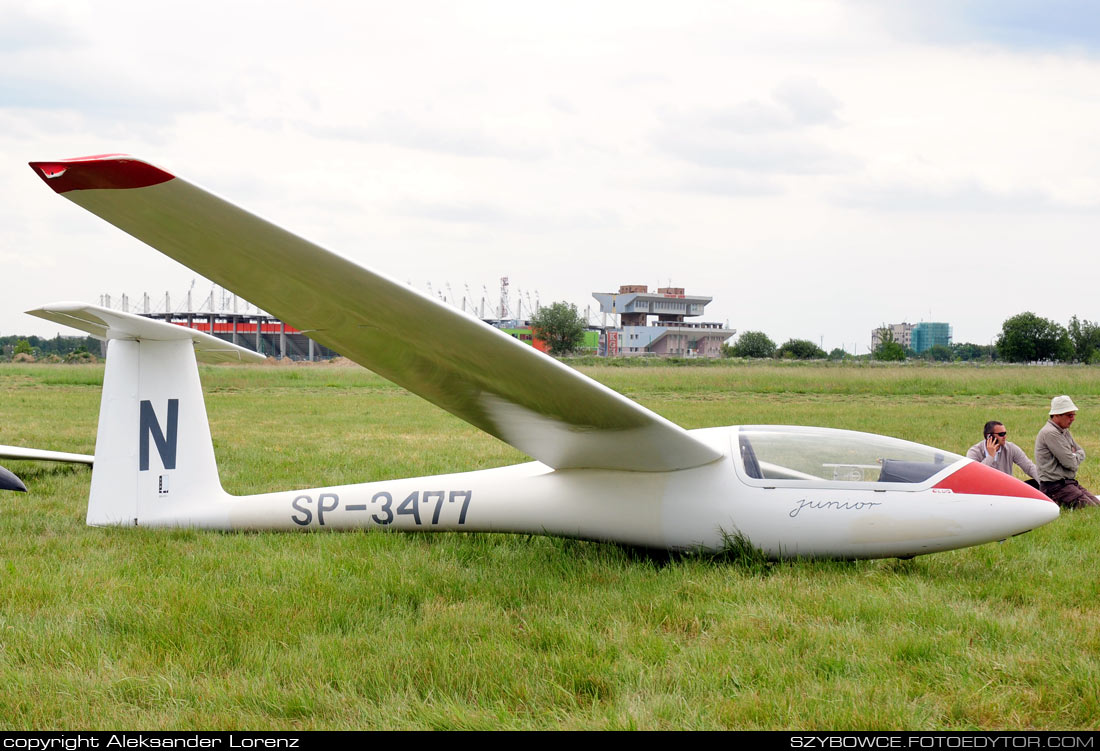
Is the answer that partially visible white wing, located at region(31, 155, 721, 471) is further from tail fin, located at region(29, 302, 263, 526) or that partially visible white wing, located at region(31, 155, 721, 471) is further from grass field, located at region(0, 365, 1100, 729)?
tail fin, located at region(29, 302, 263, 526)

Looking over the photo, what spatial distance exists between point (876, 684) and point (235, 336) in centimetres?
9396

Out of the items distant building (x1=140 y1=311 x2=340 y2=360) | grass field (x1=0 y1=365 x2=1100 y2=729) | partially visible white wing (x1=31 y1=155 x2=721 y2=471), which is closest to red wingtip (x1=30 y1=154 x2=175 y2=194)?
partially visible white wing (x1=31 y1=155 x2=721 y2=471)

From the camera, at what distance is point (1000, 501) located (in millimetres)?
5199

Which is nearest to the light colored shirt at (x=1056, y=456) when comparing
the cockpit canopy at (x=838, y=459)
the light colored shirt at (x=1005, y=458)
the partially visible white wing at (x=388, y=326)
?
the light colored shirt at (x=1005, y=458)

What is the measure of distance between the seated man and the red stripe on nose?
10.0 ft

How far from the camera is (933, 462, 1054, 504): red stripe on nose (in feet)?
17.2

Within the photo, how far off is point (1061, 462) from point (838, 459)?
4148 millimetres

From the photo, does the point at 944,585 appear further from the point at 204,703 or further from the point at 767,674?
the point at 204,703

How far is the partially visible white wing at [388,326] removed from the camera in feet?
10.6

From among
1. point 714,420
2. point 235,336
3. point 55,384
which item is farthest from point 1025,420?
point 235,336

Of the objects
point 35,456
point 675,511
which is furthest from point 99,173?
point 35,456

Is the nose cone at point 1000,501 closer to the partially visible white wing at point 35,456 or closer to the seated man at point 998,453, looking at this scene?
the seated man at point 998,453

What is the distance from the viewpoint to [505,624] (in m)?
4.47

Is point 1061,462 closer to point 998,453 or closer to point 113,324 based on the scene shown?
point 998,453
